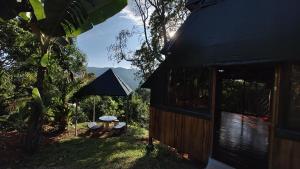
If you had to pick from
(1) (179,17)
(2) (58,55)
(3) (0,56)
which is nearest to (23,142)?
(2) (58,55)

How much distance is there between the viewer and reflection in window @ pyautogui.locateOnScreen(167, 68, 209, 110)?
8414 millimetres

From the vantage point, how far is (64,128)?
14320 millimetres

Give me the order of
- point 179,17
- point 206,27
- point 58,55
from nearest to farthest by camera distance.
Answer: point 206,27, point 58,55, point 179,17

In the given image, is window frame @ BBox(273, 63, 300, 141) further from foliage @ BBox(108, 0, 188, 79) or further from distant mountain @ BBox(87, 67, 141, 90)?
foliage @ BBox(108, 0, 188, 79)

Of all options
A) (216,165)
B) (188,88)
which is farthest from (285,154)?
(188,88)

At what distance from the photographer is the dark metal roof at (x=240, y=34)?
6010 mm

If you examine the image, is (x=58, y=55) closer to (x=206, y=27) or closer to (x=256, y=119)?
(x=206, y=27)

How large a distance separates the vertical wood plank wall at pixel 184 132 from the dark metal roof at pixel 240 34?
64.6 inches

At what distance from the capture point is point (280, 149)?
585cm

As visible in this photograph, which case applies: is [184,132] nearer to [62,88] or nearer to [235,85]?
[235,85]

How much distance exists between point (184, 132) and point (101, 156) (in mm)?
3016

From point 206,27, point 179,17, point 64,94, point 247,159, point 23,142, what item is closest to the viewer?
point 247,159

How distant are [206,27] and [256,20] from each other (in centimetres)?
188

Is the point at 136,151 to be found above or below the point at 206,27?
below
